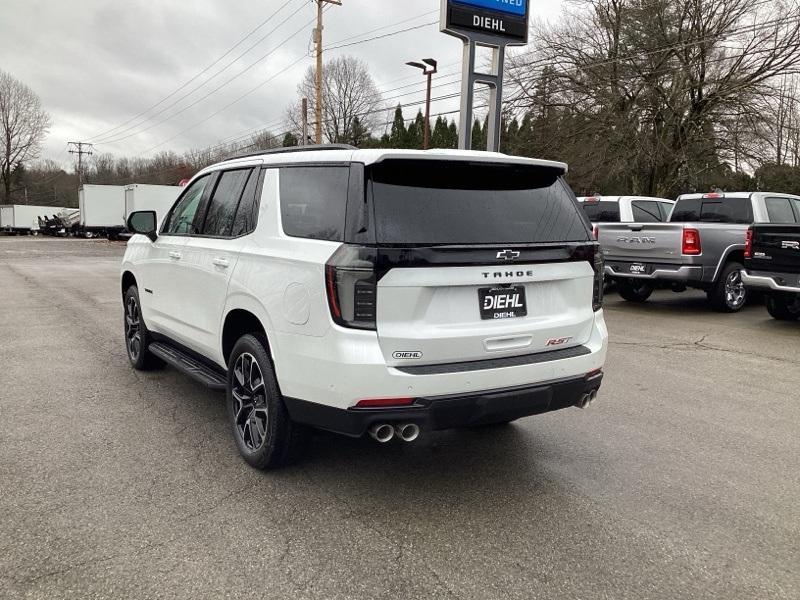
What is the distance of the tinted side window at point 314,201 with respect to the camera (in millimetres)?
3217

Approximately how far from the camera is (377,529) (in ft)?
10.2

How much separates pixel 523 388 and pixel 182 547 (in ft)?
5.93

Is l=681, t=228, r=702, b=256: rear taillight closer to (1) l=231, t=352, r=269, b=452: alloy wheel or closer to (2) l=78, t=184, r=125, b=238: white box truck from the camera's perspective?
(1) l=231, t=352, r=269, b=452: alloy wheel

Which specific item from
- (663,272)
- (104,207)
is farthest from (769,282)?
(104,207)

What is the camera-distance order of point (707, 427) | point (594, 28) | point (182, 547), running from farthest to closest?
point (594, 28)
point (707, 427)
point (182, 547)

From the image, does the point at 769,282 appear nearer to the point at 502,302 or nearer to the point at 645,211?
the point at 645,211

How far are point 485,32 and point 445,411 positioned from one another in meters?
10.6

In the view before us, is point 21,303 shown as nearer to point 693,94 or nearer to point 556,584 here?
point 556,584

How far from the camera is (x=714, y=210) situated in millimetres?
10805

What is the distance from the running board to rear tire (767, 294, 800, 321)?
872 centimetres

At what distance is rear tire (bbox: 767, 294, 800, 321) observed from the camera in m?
9.69

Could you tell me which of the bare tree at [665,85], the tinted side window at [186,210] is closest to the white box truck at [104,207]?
the bare tree at [665,85]

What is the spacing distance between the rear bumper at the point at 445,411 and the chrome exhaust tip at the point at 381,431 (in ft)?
0.09

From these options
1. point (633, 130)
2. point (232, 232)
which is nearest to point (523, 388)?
point (232, 232)
